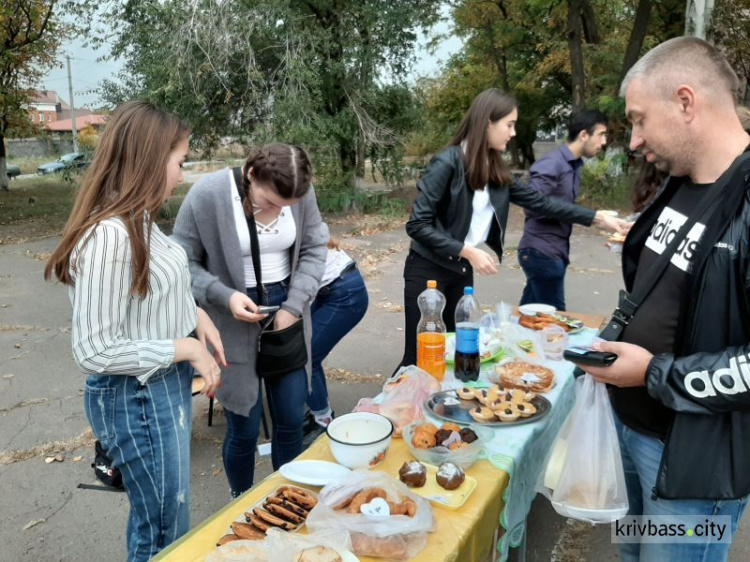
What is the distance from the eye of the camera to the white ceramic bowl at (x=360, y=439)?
174 centimetres

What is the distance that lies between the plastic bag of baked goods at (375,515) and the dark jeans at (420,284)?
189 centimetres

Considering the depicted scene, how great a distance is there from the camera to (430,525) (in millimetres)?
1448

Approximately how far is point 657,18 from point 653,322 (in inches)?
661

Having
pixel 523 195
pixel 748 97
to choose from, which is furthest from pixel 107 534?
pixel 748 97

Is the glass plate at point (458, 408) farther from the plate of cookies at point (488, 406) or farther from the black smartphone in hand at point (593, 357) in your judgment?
the black smartphone in hand at point (593, 357)

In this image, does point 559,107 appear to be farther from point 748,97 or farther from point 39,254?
point 39,254

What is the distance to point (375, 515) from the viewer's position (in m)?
1.41

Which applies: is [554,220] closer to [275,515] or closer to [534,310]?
[534,310]

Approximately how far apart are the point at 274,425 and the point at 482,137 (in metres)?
1.91

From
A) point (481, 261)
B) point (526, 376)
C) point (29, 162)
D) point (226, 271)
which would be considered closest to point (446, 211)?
point (481, 261)

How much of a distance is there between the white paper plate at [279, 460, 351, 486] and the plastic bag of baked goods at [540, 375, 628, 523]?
747 millimetres

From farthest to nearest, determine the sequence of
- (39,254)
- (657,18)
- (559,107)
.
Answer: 1. (559,107)
2. (657,18)
3. (39,254)

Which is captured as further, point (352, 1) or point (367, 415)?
point (352, 1)

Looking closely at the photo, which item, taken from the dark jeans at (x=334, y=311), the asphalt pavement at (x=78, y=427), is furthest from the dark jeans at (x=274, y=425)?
the dark jeans at (x=334, y=311)
